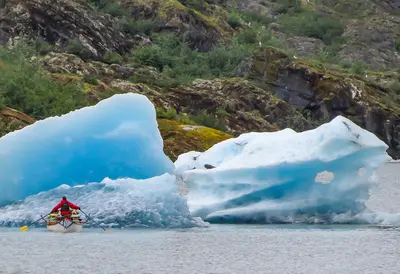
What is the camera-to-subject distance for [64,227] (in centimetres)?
2889

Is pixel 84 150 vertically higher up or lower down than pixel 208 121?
lower down

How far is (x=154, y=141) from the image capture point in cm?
3212

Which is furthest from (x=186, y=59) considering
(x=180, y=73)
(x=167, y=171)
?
(x=167, y=171)

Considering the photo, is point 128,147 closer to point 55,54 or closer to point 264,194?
point 264,194

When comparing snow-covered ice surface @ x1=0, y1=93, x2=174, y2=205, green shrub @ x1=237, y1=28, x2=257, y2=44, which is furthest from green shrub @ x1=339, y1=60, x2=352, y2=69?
snow-covered ice surface @ x1=0, y1=93, x2=174, y2=205

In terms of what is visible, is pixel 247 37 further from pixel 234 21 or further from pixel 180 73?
pixel 180 73

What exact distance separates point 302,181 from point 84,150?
766 cm

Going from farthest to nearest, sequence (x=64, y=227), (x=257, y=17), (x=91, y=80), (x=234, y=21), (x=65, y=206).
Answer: (x=257, y=17) < (x=234, y=21) < (x=91, y=80) < (x=64, y=227) < (x=65, y=206)

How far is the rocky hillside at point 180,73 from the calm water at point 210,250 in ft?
88.4

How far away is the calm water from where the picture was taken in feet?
71.6

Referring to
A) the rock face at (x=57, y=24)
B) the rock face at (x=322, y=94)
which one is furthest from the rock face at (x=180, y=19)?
the rock face at (x=57, y=24)

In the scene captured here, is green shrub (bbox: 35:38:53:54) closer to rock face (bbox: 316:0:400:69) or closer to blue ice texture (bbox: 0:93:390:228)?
blue ice texture (bbox: 0:93:390:228)

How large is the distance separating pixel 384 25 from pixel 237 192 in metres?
128

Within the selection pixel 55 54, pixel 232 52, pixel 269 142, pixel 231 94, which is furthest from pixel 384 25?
pixel 269 142
